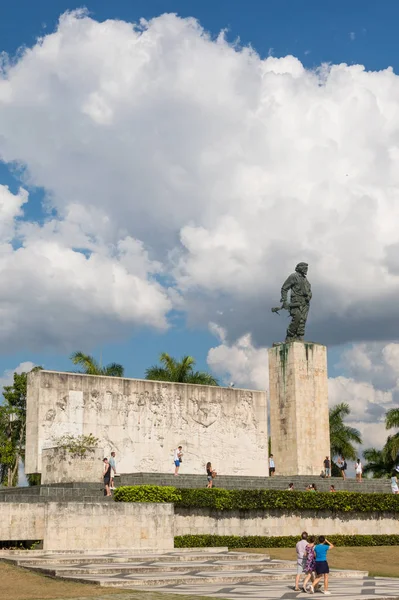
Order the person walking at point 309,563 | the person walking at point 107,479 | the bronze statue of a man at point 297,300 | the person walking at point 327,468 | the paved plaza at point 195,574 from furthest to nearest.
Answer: the bronze statue of a man at point 297,300 → the person walking at point 327,468 → the person walking at point 107,479 → the person walking at point 309,563 → the paved plaza at point 195,574

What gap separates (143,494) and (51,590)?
6.54m

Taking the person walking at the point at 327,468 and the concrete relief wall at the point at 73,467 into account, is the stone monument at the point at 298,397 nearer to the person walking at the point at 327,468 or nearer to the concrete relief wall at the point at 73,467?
the person walking at the point at 327,468

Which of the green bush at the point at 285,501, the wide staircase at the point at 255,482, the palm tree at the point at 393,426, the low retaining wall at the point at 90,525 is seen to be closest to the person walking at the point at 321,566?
the low retaining wall at the point at 90,525

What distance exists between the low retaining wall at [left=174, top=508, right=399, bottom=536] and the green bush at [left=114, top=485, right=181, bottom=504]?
76 centimetres

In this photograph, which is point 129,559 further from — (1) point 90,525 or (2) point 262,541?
(2) point 262,541

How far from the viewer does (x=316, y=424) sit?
1078 inches

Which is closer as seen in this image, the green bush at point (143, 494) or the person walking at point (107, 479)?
the green bush at point (143, 494)

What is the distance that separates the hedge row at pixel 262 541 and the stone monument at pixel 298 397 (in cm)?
501

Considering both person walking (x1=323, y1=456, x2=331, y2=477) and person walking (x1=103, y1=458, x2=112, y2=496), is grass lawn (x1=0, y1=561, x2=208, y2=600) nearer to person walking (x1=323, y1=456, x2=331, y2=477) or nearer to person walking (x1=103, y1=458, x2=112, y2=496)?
person walking (x1=103, y1=458, x2=112, y2=496)

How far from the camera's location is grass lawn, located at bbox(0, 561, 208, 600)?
10773 mm

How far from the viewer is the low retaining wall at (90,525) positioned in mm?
16438

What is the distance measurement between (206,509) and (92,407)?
5890 mm

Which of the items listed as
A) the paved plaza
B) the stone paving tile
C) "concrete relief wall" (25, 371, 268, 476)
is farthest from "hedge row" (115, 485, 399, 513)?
the stone paving tile

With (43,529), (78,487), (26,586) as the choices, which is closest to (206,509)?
(78,487)
